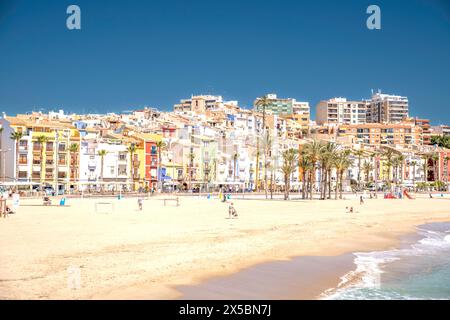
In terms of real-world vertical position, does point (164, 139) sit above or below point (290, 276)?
above

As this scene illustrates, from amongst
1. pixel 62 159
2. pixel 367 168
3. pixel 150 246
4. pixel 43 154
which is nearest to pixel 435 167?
pixel 367 168

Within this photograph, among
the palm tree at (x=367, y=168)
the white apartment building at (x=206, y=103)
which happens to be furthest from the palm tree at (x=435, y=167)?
the white apartment building at (x=206, y=103)

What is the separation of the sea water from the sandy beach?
1.13 meters

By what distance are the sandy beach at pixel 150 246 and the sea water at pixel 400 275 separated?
1126 millimetres

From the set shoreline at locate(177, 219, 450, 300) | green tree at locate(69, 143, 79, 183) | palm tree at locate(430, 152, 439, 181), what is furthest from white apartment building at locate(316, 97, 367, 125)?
shoreline at locate(177, 219, 450, 300)

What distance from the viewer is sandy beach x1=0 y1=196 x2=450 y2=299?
49.8ft

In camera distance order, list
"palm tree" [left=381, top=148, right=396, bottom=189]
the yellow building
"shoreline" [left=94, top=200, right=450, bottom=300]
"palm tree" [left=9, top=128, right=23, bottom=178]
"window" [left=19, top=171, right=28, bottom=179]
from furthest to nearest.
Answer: "palm tree" [left=381, top=148, right=396, bottom=189], the yellow building, "window" [left=19, top=171, right=28, bottom=179], "palm tree" [left=9, top=128, right=23, bottom=178], "shoreline" [left=94, top=200, right=450, bottom=300]

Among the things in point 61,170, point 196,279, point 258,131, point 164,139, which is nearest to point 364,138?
point 258,131

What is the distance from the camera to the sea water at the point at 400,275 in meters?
16.8

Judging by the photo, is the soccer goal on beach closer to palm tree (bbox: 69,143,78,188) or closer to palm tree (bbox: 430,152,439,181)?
palm tree (bbox: 69,143,78,188)

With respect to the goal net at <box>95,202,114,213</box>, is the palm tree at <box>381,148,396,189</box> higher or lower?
higher

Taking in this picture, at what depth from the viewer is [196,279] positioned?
17.0 metres
